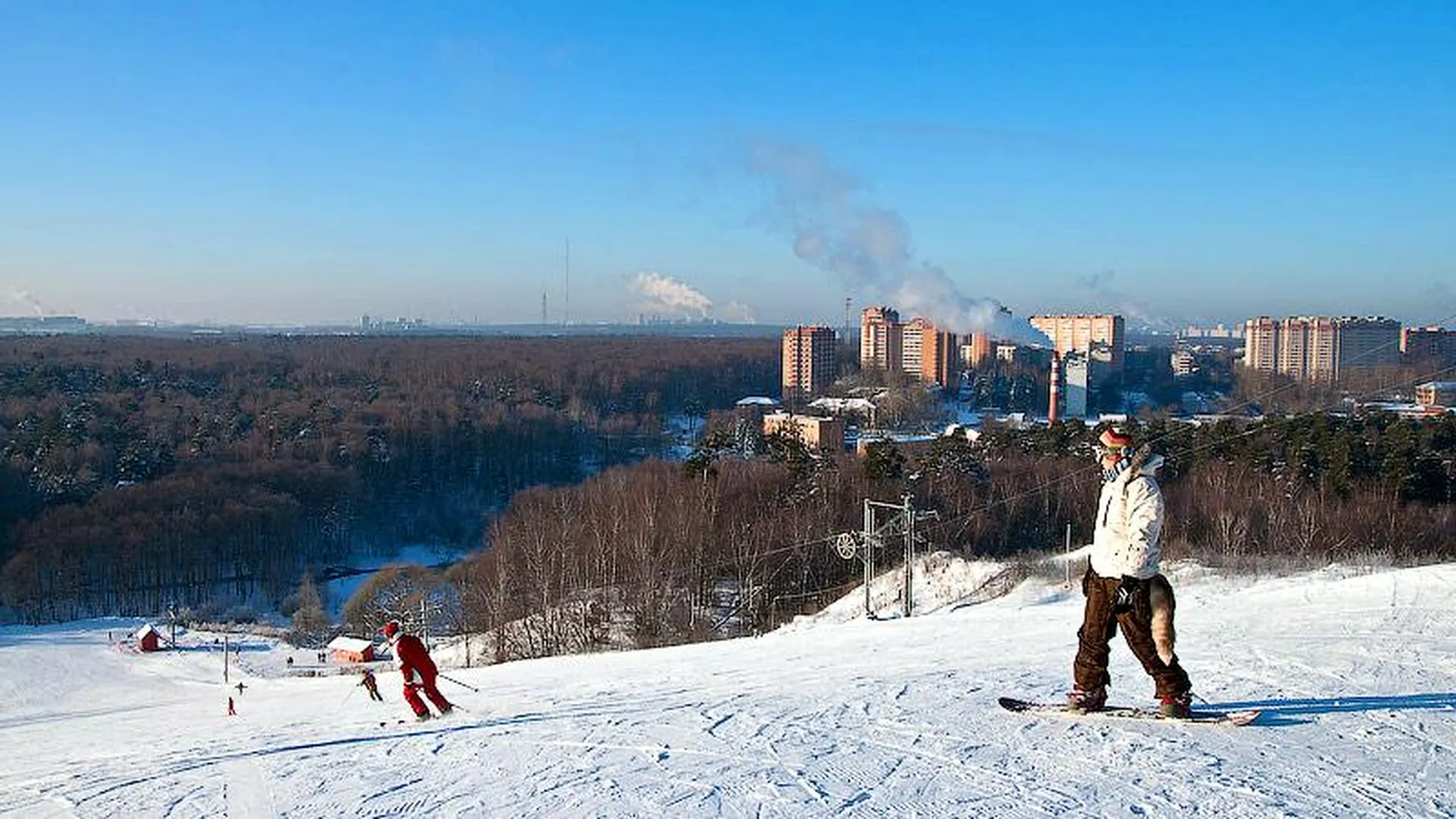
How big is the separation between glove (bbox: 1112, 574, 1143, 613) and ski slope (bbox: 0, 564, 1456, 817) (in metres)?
0.57

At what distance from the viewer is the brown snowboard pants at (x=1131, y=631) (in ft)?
17.9

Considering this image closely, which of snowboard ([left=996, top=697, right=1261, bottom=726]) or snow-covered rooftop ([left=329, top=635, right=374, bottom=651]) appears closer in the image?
snowboard ([left=996, top=697, right=1261, bottom=726])

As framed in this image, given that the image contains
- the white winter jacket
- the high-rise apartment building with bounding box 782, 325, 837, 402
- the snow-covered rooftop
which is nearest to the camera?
the white winter jacket

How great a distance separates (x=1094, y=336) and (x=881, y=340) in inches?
768

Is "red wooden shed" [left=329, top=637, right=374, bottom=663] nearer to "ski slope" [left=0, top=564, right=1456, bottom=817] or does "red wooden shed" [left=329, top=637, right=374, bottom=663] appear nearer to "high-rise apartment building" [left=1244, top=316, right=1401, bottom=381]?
"ski slope" [left=0, top=564, right=1456, bottom=817]

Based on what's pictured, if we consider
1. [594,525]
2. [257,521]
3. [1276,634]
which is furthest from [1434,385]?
[1276,634]

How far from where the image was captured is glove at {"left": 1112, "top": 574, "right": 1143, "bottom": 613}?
17.9 feet

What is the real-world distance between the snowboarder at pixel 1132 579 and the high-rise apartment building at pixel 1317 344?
303 feet

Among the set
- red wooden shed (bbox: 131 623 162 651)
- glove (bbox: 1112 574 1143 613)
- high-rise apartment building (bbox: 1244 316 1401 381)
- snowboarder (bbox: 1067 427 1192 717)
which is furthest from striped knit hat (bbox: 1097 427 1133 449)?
Result: high-rise apartment building (bbox: 1244 316 1401 381)

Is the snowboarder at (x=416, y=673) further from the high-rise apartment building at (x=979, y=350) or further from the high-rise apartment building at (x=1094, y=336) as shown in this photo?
the high-rise apartment building at (x=979, y=350)

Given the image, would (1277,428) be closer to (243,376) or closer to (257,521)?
(257,521)

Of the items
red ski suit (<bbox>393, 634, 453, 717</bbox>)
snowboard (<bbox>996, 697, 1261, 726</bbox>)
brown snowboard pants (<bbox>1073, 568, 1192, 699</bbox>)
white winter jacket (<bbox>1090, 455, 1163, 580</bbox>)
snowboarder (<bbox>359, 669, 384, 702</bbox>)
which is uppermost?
white winter jacket (<bbox>1090, 455, 1163, 580</bbox>)

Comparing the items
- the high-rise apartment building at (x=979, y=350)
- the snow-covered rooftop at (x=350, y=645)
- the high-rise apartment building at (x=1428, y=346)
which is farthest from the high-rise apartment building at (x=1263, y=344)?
the snow-covered rooftop at (x=350, y=645)

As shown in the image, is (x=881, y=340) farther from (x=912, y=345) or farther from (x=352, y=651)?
(x=352, y=651)
